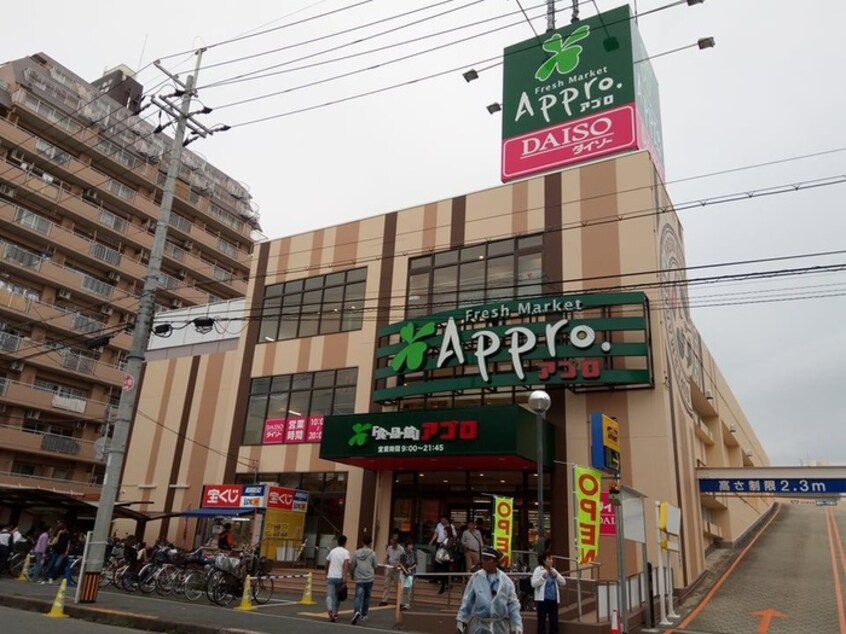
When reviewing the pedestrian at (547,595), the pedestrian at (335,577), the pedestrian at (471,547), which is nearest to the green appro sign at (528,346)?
the pedestrian at (471,547)

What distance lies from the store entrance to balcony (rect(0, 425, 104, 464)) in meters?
27.0

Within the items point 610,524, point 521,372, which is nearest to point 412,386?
point 521,372

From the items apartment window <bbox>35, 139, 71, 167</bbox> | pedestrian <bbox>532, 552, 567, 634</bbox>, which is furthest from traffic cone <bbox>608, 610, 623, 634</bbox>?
apartment window <bbox>35, 139, 71, 167</bbox>

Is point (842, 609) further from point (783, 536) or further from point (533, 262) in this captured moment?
point (783, 536)

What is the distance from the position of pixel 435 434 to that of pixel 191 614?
8.40 metres

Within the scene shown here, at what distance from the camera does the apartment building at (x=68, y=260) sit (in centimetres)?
3969

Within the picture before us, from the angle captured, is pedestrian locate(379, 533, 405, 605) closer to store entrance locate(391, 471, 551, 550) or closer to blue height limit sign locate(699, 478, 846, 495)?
store entrance locate(391, 471, 551, 550)

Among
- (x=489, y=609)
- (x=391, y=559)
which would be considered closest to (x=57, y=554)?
(x=391, y=559)

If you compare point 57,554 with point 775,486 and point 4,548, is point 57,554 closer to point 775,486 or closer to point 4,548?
point 4,548

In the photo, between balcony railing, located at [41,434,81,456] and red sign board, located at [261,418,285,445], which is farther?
balcony railing, located at [41,434,81,456]

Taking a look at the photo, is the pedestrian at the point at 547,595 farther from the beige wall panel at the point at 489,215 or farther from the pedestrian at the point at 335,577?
the beige wall panel at the point at 489,215

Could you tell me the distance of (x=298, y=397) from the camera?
27.2 meters

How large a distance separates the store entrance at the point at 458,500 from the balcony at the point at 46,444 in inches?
1061

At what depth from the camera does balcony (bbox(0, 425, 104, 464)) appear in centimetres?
3778
